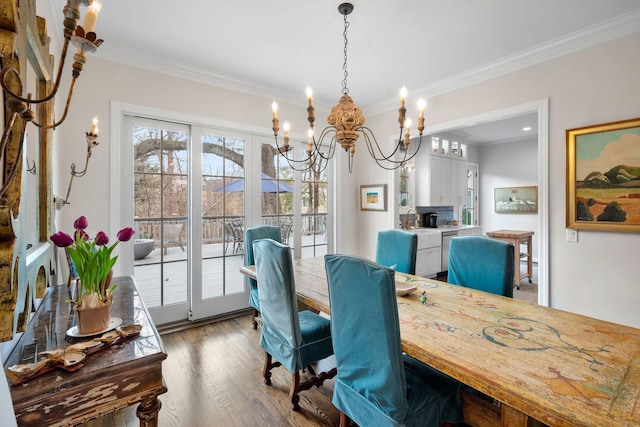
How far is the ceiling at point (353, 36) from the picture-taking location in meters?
2.22

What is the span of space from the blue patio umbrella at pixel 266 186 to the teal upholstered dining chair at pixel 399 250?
1.55 metres

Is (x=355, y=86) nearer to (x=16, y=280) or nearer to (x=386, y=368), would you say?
(x=386, y=368)

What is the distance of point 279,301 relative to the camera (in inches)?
72.8

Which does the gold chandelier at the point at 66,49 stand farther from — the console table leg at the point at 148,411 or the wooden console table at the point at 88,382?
the console table leg at the point at 148,411

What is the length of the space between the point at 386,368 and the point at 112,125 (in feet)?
10.1

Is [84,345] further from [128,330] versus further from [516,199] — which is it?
[516,199]

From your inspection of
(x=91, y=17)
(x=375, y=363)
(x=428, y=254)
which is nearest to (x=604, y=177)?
(x=375, y=363)

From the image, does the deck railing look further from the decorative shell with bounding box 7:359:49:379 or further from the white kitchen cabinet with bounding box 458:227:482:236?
the white kitchen cabinet with bounding box 458:227:482:236

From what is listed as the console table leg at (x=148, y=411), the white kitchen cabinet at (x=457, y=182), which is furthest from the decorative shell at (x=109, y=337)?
the white kitchen cabinet at (x=457, y=182)

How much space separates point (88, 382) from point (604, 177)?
3575 millimetres

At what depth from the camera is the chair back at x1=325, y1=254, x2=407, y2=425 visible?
120 centimetres

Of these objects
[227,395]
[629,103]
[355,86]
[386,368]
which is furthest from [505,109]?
[227,395]

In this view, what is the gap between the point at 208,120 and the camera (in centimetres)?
335

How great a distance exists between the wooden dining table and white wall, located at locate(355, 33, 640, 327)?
4.46 feet
